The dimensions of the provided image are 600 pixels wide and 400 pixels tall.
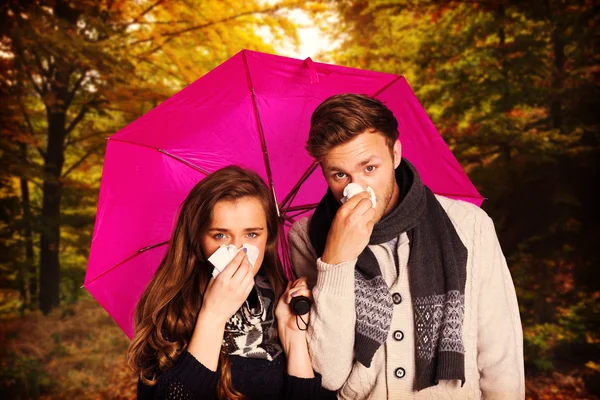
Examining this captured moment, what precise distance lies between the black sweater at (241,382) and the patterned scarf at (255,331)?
4 cm

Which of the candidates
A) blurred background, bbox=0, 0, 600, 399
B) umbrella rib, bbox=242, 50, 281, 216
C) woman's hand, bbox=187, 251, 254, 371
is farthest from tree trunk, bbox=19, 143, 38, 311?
woman's hand, bbox=187, 251, 254, 371

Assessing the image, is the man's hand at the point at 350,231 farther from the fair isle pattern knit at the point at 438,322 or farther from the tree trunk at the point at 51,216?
the tree trunk at the point at 51,216

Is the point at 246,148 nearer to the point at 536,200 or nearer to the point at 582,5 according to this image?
the point at 536,200

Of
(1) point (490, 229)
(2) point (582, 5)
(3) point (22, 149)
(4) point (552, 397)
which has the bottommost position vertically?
(4) point (552, 397)

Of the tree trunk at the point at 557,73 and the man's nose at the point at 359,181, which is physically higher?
the tree trunk at the point at 557,73

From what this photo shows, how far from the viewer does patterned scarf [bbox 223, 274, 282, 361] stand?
6.73 feet

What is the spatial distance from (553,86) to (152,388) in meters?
4.92

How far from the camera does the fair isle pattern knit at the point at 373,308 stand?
1883 millimetres

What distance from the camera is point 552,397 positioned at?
191 inches

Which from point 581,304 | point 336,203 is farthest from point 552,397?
point 336,203

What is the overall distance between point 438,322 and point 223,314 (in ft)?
2.80

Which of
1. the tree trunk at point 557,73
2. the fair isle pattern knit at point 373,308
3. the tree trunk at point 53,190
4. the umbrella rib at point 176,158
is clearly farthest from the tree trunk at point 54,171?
the tree trunk at point 557,73

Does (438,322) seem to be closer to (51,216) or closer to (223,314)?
(223,314)

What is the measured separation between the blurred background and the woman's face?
142 inches
